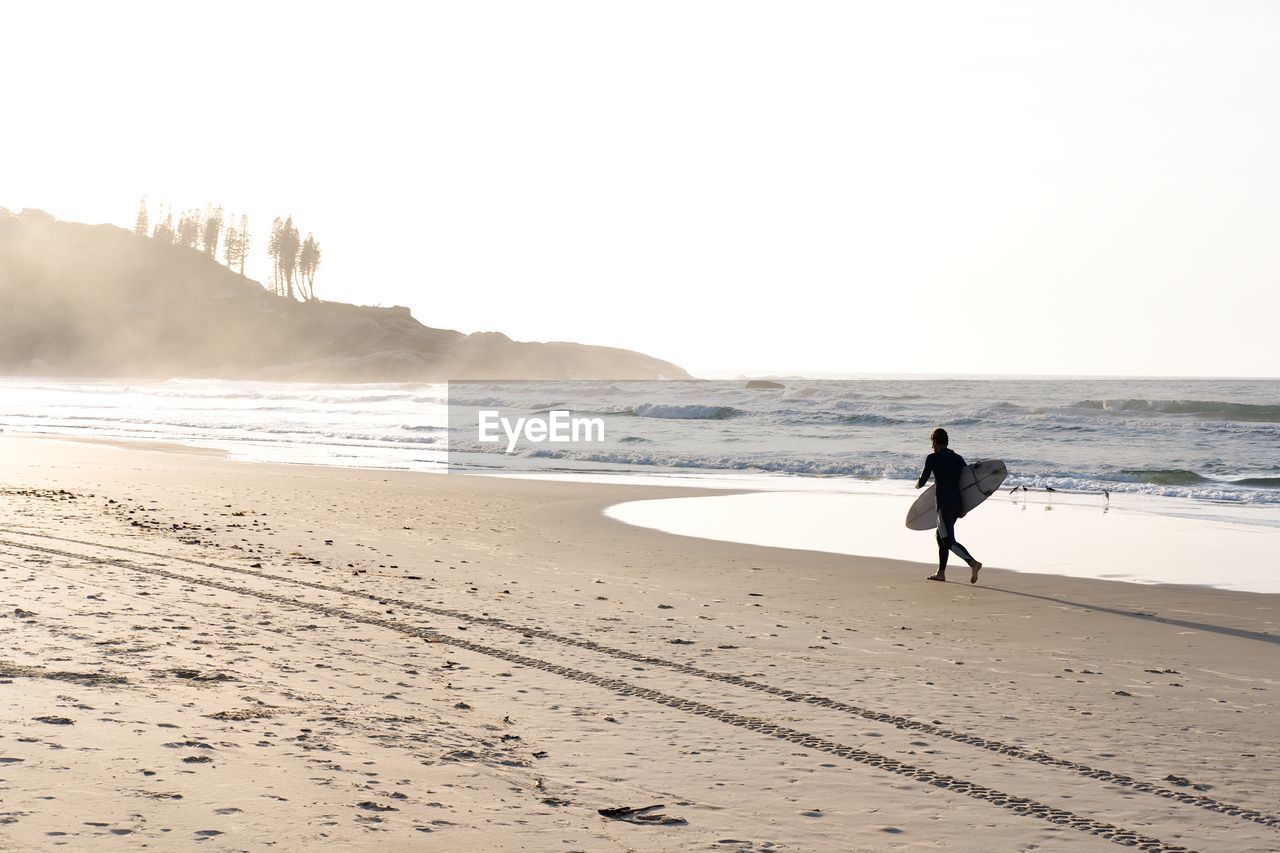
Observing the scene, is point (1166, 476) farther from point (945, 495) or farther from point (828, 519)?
Answer: point (945, 495)

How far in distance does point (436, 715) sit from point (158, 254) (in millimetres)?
180871

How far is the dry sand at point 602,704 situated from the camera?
14.9 ft

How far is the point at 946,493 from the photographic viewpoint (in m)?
12.5

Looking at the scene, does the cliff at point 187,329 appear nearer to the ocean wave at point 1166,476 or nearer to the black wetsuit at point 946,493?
the ocean wave at point 1166,476

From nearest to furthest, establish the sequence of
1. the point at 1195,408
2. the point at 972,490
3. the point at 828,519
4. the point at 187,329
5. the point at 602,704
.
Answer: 1. the point at 602,704
2. the point at 972,490
3. the point at 828,519
4. the point at 1195,408
5. the point at 187,329

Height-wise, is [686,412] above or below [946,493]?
above

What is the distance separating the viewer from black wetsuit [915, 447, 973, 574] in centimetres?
1233

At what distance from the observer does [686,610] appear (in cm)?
987

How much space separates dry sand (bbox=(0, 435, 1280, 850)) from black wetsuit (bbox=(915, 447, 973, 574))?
0.61 meters

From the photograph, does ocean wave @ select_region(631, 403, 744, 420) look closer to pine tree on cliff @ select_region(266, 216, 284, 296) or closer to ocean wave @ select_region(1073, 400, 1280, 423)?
ocean wave @ select_region(1073, 400, 1280, 423)

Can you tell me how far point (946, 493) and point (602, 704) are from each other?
7172mm

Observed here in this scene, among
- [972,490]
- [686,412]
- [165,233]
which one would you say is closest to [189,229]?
[165,233]

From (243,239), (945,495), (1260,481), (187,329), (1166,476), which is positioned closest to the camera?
(945,495)

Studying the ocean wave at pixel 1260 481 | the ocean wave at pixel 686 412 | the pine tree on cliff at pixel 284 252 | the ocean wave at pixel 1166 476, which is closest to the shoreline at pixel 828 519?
the ocean wave at pixel 1166 476
